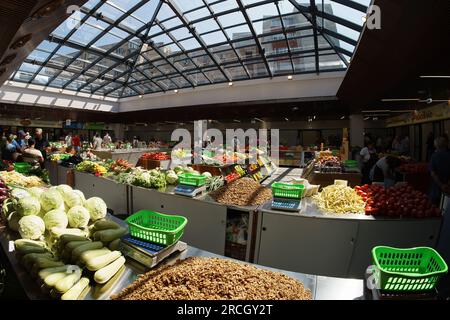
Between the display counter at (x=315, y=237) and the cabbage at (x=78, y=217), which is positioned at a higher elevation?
the cabbage at (x=78, y=217)

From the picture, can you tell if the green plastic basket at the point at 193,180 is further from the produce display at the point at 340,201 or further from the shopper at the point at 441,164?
the shopper at the point at 441,164

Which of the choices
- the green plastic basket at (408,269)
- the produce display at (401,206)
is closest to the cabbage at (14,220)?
the green plastic basket at (408,269)

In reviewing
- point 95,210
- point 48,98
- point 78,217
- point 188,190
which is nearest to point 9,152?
point 188,190

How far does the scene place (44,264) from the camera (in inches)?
60.7

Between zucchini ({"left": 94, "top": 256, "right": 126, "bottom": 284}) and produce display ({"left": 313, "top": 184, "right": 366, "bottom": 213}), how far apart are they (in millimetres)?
2199

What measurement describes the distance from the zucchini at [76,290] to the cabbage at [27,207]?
41.9 inches

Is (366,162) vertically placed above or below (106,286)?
above

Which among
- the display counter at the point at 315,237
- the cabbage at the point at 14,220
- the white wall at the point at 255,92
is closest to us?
the cabbage at the point at 14,220

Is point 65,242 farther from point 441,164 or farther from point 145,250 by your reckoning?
point 441,164

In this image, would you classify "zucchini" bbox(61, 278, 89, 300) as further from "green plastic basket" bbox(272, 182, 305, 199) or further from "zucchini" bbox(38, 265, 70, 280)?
"green plastic basket" bbox(272, 182, 305, 199)

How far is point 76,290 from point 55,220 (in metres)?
0.95

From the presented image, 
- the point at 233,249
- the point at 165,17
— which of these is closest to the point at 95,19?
the point at 165,17

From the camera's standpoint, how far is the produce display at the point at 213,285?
1.37 meters

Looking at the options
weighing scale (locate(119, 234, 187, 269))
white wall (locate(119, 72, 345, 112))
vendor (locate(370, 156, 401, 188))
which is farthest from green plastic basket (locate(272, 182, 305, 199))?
white wall (locate(119, 72, 345, 112))
